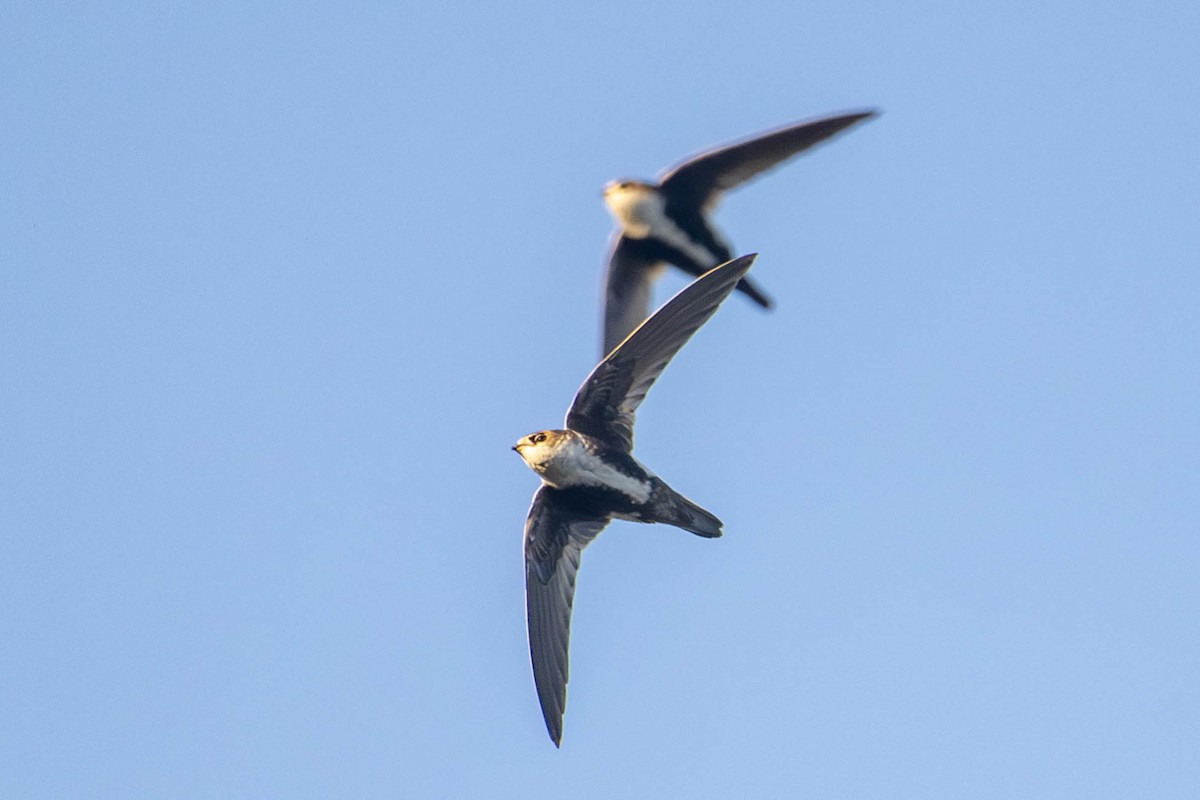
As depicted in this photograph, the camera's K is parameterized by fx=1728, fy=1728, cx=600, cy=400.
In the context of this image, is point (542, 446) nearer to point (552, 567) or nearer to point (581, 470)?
point (581, 470)

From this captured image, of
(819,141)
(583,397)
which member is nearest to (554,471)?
(583,397)

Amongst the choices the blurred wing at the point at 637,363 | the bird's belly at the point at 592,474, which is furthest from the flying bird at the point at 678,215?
the bird's belly at the point at 592,474

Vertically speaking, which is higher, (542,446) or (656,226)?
(656,226)

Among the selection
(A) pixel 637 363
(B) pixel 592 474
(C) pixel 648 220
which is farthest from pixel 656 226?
(B) pixel 592 474

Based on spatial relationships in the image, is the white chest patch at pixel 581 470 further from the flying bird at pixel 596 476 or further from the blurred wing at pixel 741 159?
the blurred wing at pixel 741 159

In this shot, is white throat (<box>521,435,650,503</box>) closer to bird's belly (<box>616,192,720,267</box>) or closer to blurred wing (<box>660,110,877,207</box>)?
blurred wing (<box>660,110,877,207</box>)

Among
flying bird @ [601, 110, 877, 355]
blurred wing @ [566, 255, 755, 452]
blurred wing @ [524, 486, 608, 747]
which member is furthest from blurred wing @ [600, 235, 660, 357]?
blurred wing @ [566, 255, 755, 452]
